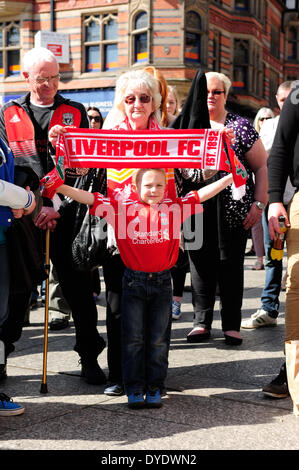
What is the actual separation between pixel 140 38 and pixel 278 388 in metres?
21.1

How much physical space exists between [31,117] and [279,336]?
279cm

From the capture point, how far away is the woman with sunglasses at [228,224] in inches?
209

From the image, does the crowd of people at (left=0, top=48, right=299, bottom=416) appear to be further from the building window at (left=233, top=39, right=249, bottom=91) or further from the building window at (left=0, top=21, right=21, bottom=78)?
the building window at (left=233, top=39, right=249, bottom=91)

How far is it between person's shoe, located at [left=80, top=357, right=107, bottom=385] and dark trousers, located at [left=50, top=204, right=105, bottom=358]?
0.04 m

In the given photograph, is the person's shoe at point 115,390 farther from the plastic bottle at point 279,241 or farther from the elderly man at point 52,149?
the plastic bottle at point 279,241

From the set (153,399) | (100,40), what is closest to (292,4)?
(100,40)

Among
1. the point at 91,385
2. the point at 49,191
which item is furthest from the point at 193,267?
the point at 49,191

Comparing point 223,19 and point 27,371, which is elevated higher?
point 223,19

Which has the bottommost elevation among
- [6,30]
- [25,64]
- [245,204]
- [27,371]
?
[27,371]

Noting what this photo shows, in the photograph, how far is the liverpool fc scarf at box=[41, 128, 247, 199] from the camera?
397 centimetres

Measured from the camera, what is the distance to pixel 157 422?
351cm

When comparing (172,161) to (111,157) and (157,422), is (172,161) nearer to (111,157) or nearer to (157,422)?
(111,157)

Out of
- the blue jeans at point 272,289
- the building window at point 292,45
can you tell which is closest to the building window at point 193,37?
the building window at point 292,45

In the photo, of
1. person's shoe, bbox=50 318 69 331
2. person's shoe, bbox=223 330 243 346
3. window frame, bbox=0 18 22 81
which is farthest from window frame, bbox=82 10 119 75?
person's shoe, bbox=223 330 243 346
